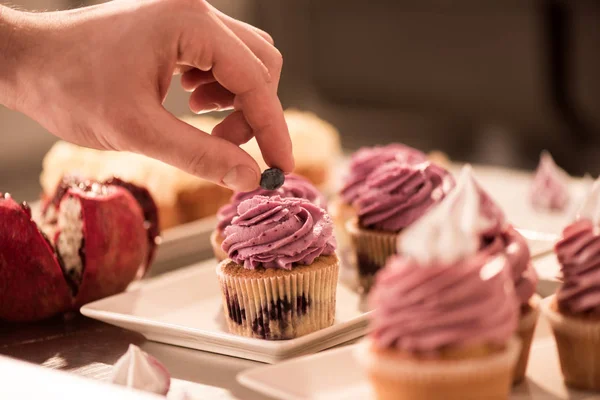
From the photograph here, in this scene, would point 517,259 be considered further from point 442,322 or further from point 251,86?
point 251,86

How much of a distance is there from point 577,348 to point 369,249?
96 centimetres

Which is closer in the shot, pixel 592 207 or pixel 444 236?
pixel 444 236

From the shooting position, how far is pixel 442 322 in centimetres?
137

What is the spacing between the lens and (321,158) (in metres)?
3.67

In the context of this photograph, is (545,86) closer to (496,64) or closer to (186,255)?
(496,64)

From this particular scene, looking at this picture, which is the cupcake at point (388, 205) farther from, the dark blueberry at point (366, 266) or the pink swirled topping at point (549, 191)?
the pink swirled topping at point (549, 191)

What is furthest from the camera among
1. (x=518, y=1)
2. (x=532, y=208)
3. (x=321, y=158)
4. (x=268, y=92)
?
(x=518, y=1)

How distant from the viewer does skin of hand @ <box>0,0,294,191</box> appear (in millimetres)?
1854

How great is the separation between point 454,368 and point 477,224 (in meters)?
0.30

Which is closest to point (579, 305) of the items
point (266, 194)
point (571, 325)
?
point (571, 325)

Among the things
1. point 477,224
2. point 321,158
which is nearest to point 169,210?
point 321,158

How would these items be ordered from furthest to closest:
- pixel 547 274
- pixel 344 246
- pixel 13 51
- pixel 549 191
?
pixel 549 191 < pixel 344 246 < pixel 547 274 < pixel 13 51

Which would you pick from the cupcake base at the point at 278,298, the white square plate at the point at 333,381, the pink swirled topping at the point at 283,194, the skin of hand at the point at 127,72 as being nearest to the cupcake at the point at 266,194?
the pink swirled topping at the point at 283,194

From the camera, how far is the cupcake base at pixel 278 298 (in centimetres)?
208
